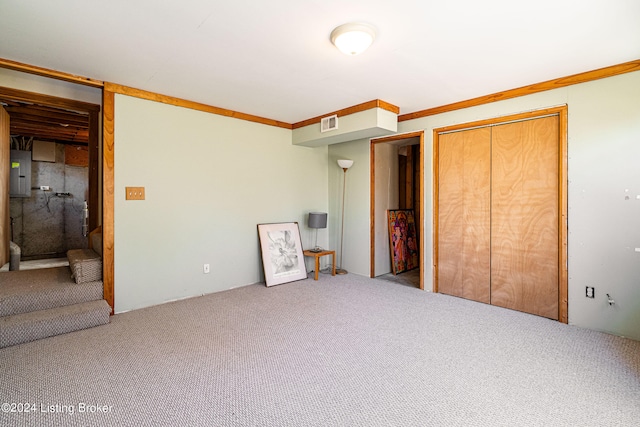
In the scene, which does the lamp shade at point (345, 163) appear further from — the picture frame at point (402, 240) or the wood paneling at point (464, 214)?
the wood paneling at point (464, 214)

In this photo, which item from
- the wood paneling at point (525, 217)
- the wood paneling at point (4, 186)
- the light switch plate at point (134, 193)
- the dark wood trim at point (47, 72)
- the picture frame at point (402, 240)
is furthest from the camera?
the picture frame at point (402, 240)

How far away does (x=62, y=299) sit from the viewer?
2.90 m

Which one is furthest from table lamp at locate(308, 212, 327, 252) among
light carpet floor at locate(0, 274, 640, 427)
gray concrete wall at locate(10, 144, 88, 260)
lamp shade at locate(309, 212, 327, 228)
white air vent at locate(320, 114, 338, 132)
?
gray concrete wall at locate(10, 144, 88, 260)

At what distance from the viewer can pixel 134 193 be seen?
327 centimetres

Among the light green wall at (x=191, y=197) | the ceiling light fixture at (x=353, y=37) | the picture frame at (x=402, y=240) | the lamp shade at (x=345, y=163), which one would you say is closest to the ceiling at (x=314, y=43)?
the ceiling light fixture at (x=353, y=37)

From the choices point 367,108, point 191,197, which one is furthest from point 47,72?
point 367,108

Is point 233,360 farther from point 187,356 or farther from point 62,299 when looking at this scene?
point 62,299

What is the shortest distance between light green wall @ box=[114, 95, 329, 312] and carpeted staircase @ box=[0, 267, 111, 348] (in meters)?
0.30

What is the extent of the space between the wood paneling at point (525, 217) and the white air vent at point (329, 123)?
1.86 m

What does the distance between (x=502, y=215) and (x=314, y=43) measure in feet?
8.85

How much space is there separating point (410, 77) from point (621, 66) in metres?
1.73

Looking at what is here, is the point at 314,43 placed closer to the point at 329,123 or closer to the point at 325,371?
the point at 329,123

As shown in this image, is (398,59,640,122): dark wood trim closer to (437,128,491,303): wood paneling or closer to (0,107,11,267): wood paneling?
(437,128,491,303): wood paneling

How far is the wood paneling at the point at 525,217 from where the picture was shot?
10.1ft
